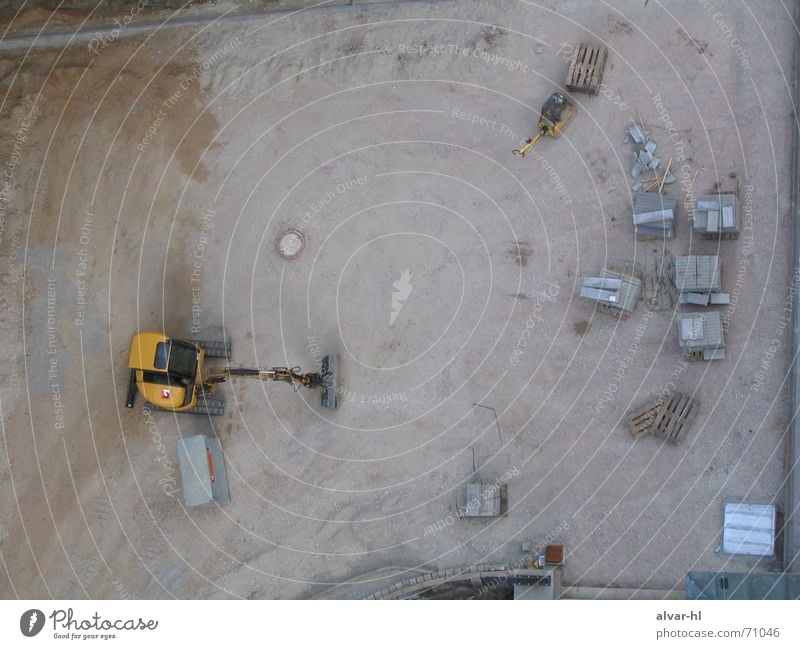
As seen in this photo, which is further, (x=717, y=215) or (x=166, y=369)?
(x=166, y=369)

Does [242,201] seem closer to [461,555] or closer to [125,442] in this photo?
[125,442]

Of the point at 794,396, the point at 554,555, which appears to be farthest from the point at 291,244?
the point at 794,396

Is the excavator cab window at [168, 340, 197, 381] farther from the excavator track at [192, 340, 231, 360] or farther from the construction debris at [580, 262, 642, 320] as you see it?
the construction debris at [580, 262, 642, 320]

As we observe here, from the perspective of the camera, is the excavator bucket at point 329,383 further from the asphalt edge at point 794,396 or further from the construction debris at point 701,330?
the asphalt edge at point 794,396

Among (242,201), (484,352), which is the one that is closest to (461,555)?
(484,352)

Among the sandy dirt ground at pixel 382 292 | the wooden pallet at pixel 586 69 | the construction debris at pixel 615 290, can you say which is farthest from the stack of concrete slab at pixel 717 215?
the wooden pallet at pixel 586 69

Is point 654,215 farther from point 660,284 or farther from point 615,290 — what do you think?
point 615,290
